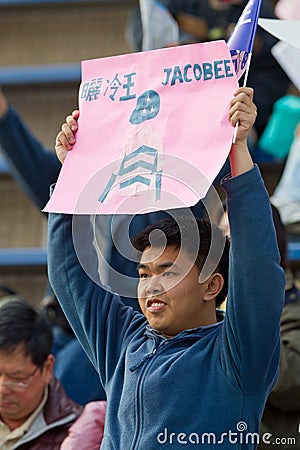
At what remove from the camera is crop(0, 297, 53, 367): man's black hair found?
2412 mm

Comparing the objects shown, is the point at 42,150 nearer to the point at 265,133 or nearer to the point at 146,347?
the point at 265,133

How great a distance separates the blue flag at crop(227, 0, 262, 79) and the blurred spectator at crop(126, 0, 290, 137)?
6.60 feet

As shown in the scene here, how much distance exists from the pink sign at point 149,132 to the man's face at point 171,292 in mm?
133

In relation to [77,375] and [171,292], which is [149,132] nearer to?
[171,292]

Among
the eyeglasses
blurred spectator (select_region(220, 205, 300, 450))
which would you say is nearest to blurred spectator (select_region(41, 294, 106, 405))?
the eyeglasses

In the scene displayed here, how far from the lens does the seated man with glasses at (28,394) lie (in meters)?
2.35

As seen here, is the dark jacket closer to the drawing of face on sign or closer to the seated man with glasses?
the seated man with glasses

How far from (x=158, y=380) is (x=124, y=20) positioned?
3.41 m

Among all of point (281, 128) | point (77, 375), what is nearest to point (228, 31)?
point (281, 128)

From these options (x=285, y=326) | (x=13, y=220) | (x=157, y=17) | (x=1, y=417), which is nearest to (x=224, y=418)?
(x=285, y=326)

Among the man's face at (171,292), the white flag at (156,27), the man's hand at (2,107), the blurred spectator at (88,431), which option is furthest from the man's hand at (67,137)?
the white flag at (156,27)

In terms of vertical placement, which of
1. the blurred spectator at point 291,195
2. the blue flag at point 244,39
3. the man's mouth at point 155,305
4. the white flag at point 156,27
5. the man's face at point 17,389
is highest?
the white flag at point 156,27

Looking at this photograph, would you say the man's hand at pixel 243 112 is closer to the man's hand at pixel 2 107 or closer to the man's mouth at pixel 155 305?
the man's mouth at pixel 155 305

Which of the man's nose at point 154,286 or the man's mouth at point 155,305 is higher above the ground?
the man's nose at point 154,286
